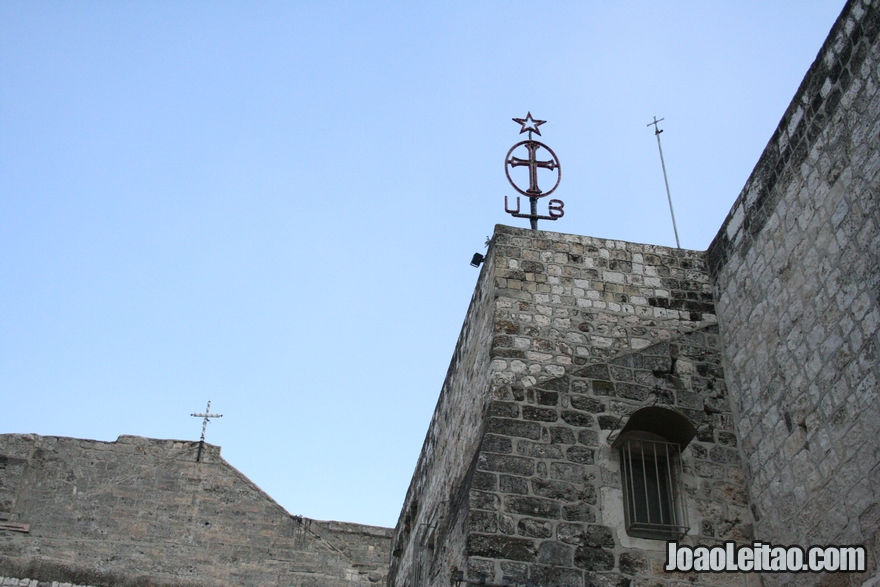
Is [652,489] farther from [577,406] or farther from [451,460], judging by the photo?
[451,460]

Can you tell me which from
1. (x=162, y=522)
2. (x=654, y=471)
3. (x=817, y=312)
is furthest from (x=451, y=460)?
(x=162, y=522)

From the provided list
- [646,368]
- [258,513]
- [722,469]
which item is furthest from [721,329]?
[258,513]

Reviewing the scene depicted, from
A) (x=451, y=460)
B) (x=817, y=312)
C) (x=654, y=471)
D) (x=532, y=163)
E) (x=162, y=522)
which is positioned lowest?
(x=654, y=471)

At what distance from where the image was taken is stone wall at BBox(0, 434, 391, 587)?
14.5 meters

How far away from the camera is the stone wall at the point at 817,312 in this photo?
5.42 metres

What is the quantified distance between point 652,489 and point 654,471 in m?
0.15

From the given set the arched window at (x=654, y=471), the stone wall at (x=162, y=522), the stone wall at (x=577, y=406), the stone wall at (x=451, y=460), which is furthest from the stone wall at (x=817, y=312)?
the stone wall at (x=162, y=522)

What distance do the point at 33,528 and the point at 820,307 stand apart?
524 inches

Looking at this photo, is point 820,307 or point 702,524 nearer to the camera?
point 820,307

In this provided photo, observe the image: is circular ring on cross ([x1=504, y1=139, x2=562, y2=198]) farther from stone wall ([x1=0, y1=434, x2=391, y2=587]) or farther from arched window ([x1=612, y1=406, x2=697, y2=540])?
stone wall ([x1=0, y1=434, x2=391, y2=587])

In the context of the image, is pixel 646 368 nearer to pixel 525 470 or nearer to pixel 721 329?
pixel 721 329

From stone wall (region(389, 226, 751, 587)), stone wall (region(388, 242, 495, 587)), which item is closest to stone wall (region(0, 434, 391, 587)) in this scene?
stone wall (region(388, 242, 495, 587))

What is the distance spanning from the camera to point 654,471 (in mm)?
6848

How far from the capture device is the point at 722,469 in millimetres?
6828
